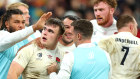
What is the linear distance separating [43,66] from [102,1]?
1.99 metres

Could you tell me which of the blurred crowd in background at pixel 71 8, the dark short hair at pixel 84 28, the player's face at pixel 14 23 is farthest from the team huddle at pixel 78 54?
the blurred crowd in background at pixel 71 8

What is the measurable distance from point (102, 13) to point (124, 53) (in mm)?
1500

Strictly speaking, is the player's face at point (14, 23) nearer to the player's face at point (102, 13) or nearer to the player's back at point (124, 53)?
the player's face at point (102, 13)

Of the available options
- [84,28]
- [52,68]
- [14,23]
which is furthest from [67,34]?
[84,28]

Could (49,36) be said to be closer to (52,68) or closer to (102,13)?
(52,68)

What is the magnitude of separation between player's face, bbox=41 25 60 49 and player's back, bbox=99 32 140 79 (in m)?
0.75

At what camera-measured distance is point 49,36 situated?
554 centimetres

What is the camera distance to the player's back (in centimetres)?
535

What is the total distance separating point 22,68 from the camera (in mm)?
5191

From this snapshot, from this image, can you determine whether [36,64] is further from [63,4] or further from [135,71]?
[63,4]

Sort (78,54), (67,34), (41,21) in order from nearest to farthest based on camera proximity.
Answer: (78,54) → (41,21) → (67,34)

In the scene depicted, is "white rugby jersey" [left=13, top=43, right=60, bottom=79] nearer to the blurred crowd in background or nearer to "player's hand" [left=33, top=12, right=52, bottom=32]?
"player's hand" [left=33, top=12, right=52, bottom=32]

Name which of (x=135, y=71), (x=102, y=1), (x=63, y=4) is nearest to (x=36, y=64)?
(x=135, y=71)

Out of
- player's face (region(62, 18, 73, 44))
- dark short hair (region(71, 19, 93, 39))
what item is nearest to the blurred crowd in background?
player's face (region(62, 18, 73, 44))
